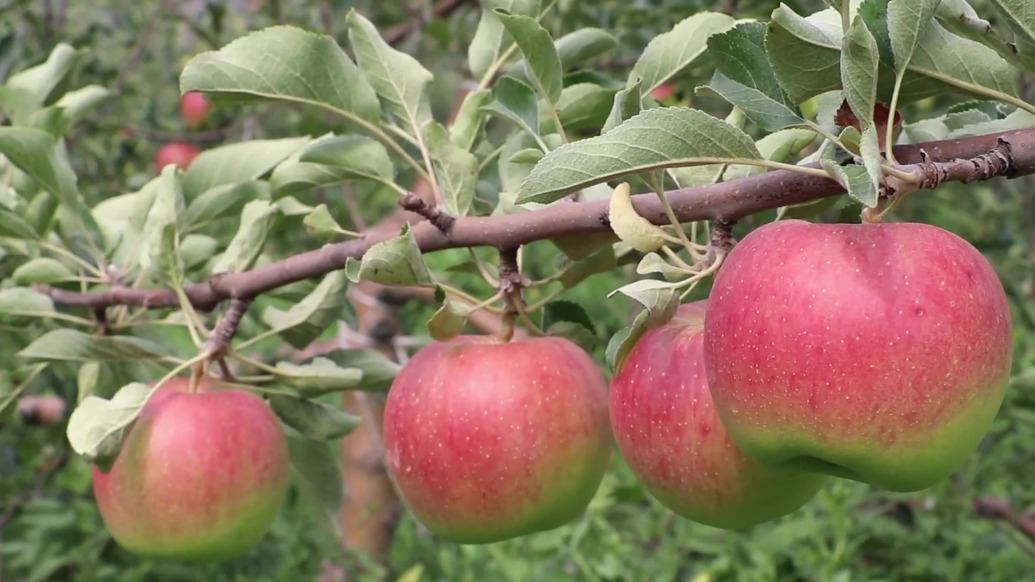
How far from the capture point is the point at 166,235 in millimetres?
905

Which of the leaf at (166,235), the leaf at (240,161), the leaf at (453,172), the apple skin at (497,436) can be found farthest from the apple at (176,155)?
the apple skin at (497,436)

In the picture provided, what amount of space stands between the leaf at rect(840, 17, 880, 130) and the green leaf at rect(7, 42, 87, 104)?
94 centimetres

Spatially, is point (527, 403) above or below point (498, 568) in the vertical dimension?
above

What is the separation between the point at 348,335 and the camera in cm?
A: 178

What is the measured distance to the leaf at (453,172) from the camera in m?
0.85

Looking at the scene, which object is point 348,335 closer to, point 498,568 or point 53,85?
point 498,568

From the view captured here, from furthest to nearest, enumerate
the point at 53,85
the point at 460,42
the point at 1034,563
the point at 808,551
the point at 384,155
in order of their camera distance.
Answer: the point at 460,42 → the point at 1034,563 → the point at 808,551 → the point at 53,85 → the point at 384,155

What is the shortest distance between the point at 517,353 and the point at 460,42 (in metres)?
1.80

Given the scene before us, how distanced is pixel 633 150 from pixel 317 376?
0.46 m

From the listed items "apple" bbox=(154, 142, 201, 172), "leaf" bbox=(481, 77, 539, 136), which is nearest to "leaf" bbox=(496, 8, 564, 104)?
"leaf" bbox=(481, 77, 539, 136)

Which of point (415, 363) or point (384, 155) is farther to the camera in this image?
point (384, 155)

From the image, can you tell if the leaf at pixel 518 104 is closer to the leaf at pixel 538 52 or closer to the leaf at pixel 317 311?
the leaf at pixel 538 52

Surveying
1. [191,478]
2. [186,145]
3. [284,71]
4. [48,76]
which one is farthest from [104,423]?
[186,145]

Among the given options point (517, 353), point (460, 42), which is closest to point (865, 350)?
point (517, 353)
